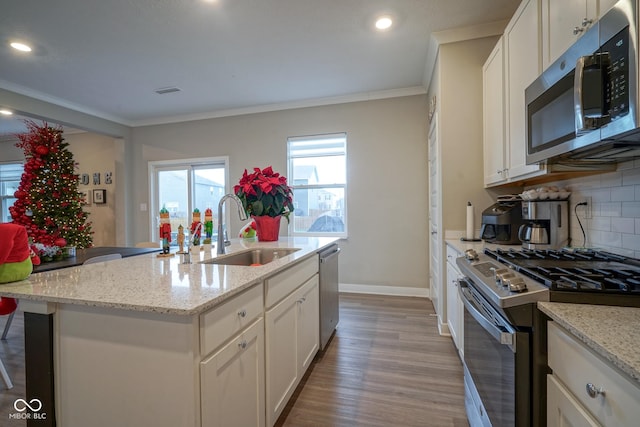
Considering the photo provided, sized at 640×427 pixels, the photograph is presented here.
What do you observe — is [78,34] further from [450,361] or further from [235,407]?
[450,361]

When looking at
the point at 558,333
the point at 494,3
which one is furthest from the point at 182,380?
the point at 494,3

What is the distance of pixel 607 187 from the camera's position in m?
1.47

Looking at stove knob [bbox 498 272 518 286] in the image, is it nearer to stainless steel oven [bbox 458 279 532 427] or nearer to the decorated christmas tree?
stainless steel oven [bbox 458 279 532 427]

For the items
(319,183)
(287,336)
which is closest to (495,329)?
(287,336)

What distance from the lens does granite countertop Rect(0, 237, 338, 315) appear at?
86cm

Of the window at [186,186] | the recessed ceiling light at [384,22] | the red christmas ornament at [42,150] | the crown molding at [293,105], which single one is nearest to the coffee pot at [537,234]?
the recessed ceiling light at [384,22]

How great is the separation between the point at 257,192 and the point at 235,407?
1.55 metres

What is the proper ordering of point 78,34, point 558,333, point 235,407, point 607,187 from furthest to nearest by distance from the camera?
point 78,34
point 607,187
point 235,407
point 558,333

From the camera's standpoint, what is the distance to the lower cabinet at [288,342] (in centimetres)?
Answer: 132

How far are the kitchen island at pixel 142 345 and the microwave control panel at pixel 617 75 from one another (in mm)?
1395

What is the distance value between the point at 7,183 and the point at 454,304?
846cm

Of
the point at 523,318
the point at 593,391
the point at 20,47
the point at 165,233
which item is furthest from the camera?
the point at 20,47

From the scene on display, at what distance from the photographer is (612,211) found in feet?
4.70

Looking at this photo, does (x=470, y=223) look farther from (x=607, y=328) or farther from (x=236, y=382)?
(x=236, y=382)
